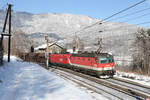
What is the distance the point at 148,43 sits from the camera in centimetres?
3716

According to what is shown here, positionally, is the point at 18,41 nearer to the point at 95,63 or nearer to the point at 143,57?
the point at 143,57

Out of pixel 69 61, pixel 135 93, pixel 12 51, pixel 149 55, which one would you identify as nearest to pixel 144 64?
pixel 149 55

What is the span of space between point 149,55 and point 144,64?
236cm

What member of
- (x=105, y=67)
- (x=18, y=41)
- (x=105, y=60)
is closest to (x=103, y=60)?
(x=105, y=60)

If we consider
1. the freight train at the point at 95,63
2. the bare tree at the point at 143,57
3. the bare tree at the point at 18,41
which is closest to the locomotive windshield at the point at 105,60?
the freight train at the point at 95,63

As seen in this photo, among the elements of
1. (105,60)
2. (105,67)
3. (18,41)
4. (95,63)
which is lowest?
(105,67)

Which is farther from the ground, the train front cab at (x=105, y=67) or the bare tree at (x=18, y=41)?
the bare tree at (x=18, y=41)

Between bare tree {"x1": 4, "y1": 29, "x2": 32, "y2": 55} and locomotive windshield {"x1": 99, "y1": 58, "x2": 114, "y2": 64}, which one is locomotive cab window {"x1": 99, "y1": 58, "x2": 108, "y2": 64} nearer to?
locomotive windshield {"x1": 99, "y1": 58, "x2": 114, "y2": 64}

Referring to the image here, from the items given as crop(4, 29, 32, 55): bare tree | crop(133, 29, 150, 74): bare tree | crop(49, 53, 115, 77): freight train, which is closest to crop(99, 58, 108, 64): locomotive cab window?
crop(49, 53, 115, 77): freight train

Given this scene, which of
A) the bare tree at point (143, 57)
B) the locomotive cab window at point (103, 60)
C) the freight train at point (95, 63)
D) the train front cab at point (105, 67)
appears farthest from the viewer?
the bare tree at point (143, 57)

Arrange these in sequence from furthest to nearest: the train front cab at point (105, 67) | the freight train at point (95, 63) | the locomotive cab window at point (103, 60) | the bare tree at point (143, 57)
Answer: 1. the bare tree at point (143, 57)
2. the locomotive cab window at point (103, 60)
3. the freight train at point (95, 63)
4. the train front cab at point (105, 67)

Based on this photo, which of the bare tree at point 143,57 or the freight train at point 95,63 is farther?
the bare tree at point 143,57

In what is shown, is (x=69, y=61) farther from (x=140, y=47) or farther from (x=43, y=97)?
(x=140, y=47)

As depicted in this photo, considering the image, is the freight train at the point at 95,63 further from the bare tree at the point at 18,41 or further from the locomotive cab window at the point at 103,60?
the bare tree at the point at 18,41
